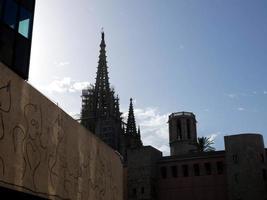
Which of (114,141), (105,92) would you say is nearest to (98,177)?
(114,141)

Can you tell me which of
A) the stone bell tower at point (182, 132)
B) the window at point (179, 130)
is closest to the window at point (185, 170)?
the stone bell tower at point (182, 132)

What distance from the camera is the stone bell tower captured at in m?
75.2

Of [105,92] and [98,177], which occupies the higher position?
[105,92]

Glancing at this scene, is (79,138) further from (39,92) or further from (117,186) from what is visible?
(117,186)

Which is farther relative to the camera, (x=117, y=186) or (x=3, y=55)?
(x=117, y=186)

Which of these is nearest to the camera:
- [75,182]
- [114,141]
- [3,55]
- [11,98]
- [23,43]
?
[11,98]

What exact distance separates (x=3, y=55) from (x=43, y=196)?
6984 mm

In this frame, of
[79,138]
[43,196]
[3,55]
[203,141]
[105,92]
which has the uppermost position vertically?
[105,92]

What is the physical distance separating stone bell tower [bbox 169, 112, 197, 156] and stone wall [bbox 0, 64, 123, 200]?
2301 inches

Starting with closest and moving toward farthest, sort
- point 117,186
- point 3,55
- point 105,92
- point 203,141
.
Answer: point 3,55, point 117,186, point 203,141, point 105,92

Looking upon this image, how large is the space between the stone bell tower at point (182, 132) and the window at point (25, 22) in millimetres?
58322

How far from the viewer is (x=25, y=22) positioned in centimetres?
1869

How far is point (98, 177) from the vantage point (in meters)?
17.6

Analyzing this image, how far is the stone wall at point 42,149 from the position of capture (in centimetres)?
1154
